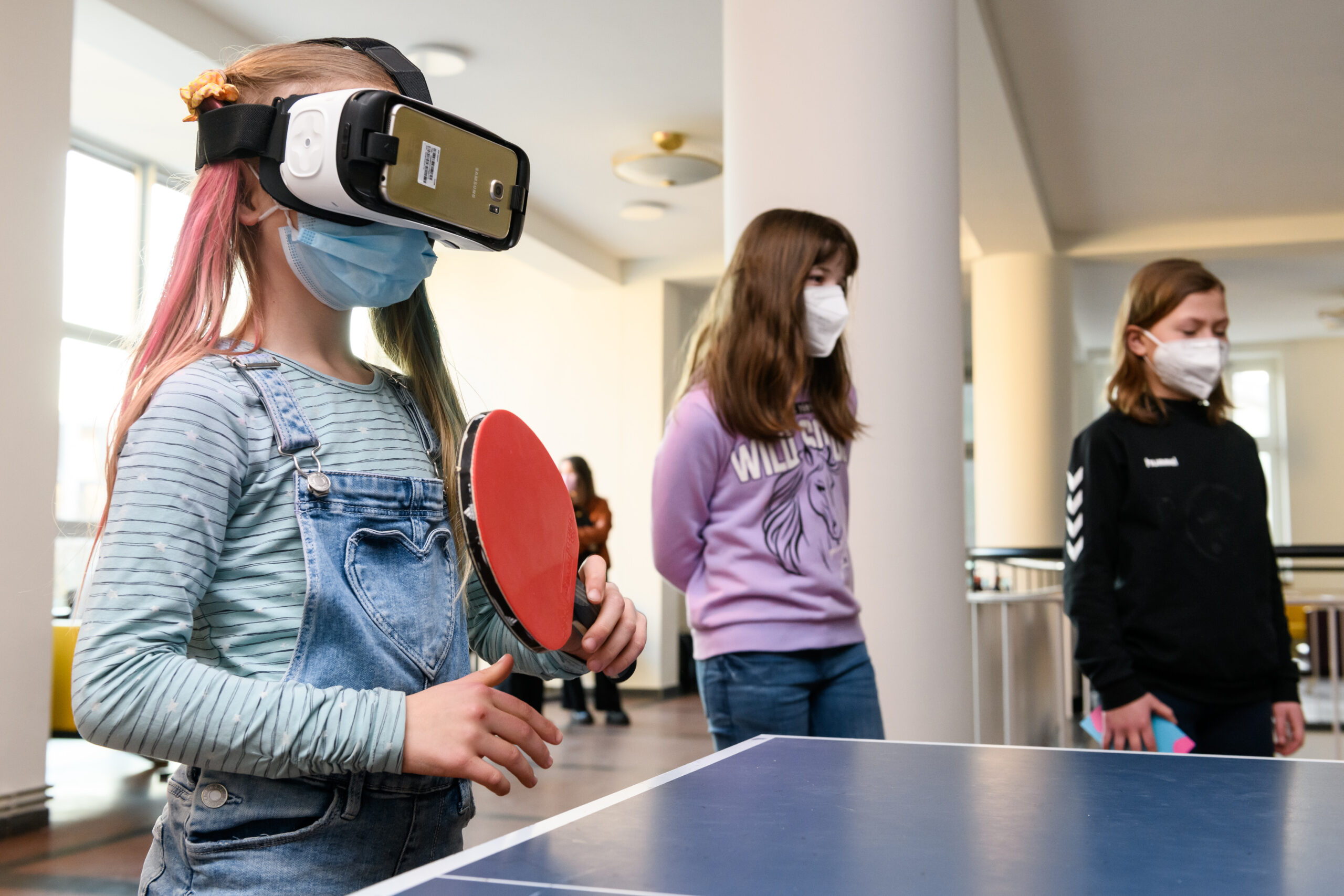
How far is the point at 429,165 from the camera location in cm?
104

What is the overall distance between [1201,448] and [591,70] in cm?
446

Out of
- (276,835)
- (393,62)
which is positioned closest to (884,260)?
(393,62)

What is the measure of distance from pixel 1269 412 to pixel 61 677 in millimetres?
13754

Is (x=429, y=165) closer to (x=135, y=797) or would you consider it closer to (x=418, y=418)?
(x=418, y=418)

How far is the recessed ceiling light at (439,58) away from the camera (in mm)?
5758

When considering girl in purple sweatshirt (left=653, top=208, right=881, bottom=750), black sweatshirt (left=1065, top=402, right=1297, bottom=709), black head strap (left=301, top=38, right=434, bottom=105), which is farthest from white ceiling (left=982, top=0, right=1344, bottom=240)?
black head strap (left=301, top=38, right=434, bottom=105)

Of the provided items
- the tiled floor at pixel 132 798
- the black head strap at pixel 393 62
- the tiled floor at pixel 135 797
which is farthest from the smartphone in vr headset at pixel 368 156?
the tiled floor at pixel 132 798

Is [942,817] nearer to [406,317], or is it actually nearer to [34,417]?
[406,317]

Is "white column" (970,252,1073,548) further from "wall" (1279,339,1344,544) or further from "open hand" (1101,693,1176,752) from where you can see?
"open hand" (1101,693,1176,752)

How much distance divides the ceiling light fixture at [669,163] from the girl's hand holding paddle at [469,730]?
619cm

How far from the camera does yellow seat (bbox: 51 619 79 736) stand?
16.3 feet

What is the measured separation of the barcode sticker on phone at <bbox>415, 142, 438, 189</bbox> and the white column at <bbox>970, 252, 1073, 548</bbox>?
8.39 m

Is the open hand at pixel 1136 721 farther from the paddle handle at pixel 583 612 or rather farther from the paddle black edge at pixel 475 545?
the paddle black edge at pixel 475 545

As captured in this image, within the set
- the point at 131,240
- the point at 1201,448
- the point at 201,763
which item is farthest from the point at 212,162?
the point at 131,240
